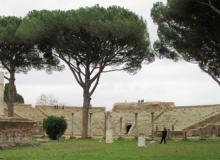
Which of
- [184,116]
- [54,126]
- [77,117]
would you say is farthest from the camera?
[77,117]

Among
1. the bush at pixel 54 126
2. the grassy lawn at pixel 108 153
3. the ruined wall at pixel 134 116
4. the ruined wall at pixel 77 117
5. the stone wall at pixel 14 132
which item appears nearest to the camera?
the grassy lawn at pixel 108 153

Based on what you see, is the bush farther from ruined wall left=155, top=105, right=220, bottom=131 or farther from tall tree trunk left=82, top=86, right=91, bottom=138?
ruined wall left=155, top=105, right=220, bottom=131

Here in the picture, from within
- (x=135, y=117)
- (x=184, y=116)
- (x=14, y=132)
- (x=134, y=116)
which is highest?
(x=134, y=116)

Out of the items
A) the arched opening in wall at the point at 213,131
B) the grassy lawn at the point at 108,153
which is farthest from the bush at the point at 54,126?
Answer: the arched opening in wall at the point at 213,131

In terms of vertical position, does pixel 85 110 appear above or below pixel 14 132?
above

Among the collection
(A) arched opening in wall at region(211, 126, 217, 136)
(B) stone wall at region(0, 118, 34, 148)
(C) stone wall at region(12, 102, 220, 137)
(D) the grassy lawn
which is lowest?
(D) the grassy lawn

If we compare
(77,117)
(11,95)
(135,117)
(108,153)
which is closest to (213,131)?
(135,117)

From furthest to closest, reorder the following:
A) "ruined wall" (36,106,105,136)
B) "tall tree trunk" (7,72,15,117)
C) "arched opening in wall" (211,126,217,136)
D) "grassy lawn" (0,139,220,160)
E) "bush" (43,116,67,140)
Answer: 1. "ruined wall" (36,106,105,136)
2. "arched opening in wall" (211,126,217,136)
3. "tall tree trunk" (7,72,15,117)
4. "bush" (43,116,67,140)
5. "grassy lawn" (0,139,220,160)

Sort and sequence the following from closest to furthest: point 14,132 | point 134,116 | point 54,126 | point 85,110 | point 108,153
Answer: point 108,153, point 14,132, point 54,126, point 85,110, point 134,116

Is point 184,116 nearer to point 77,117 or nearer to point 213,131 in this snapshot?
point 213,131

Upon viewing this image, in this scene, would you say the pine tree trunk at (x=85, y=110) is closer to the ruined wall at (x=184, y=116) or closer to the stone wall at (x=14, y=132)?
the ruined wall at (x=184, y=116)

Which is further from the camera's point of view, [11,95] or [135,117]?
[135,117]

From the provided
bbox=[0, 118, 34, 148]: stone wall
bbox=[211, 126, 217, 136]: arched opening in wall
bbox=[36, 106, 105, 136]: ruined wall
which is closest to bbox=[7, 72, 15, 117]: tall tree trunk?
bbox=[36, 106, 105, 136]: ruined wall

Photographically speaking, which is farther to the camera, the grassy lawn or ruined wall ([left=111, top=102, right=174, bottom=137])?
ruined wall ([left=111, top=102, right=174, bottom=137])
